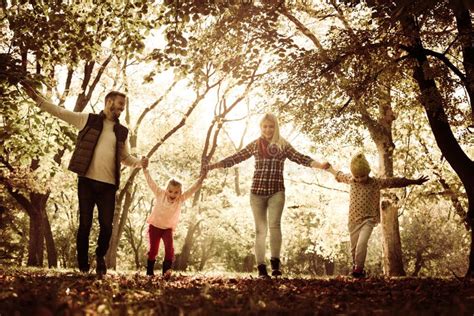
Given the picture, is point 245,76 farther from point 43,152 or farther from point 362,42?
point 43,152

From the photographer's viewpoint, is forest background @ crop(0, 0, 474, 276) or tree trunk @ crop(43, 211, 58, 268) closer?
forest background @ crop(0, 0, 474, 276)

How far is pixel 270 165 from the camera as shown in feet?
23.2

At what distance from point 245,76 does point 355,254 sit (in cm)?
377

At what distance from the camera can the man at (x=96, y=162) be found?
6328 mm

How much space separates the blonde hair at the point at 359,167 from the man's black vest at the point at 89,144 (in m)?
3.62

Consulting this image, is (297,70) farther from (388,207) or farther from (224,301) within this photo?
(388,207)

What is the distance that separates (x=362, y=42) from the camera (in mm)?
8086

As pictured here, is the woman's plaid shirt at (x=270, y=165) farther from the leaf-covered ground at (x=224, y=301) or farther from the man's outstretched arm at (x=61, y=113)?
the man's outstretched arm at (x=61, y=113)

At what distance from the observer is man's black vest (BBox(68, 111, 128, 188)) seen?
247 inches

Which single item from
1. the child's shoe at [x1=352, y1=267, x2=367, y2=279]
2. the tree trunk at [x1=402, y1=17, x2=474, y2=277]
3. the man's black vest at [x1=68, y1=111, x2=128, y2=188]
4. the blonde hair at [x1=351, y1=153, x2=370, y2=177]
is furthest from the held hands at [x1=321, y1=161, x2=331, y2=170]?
the man's black vest at [x1=68, y1=111, x2=128, y2=188]

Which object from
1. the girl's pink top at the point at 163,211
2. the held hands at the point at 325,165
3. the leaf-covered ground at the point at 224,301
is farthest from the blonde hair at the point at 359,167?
the leaf-covered ground at the point at 224,301

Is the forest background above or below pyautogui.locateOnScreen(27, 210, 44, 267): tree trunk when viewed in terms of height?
above

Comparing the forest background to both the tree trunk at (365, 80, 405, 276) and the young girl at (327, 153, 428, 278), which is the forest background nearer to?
the tree trunk at (365, 80, 405, 276)

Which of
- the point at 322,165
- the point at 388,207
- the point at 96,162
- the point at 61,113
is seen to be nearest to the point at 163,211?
the point at 96,162
